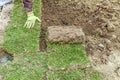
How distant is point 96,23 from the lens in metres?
4.54

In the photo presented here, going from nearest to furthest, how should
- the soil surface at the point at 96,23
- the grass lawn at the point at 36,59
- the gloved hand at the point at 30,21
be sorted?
the grass lawn at the point at 36,59 < the soil surface at the point at 96,23 < the gloved hand at the point at 30,21

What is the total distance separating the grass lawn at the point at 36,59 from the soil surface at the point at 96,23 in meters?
0.20

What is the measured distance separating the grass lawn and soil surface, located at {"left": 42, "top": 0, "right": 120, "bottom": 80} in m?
0.20

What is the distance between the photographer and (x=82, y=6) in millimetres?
4910

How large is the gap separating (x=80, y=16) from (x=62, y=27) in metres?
0.58

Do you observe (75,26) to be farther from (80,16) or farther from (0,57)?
(0,57)

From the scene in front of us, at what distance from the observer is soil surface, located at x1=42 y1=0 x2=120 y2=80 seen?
153 inches

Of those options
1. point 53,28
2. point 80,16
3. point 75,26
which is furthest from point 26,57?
point 80,16

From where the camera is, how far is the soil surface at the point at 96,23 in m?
3.90

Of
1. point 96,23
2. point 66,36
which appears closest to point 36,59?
point 66,36

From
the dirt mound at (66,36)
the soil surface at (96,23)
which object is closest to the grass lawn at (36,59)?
the dirt mound at (66,36)

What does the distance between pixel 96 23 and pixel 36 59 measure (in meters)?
1.21

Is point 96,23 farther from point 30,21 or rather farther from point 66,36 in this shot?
point 30,21

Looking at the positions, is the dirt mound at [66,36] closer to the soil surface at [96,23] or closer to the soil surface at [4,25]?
the soil surface at [96,23]
